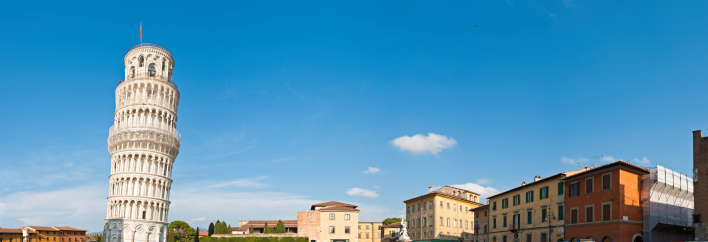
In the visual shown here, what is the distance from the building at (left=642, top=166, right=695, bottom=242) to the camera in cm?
4769

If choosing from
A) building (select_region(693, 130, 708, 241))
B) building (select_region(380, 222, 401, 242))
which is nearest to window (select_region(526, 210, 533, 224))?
building (select_region(693, 130, 708, 241))

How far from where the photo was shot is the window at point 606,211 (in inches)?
1876

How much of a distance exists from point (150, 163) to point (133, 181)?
397 centimetres

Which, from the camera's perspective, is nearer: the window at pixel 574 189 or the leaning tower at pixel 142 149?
the window at pixel 574 189

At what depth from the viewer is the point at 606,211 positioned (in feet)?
158

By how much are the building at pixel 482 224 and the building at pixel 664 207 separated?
27.1m

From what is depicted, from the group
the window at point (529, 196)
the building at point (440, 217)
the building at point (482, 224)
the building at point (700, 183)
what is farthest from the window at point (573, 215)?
the building at point (440, 217)

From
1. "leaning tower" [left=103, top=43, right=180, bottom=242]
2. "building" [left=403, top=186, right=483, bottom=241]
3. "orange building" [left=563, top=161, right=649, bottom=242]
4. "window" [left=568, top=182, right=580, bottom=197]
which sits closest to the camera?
"orange building" [left=563, top=161, right=649, bottom=242]

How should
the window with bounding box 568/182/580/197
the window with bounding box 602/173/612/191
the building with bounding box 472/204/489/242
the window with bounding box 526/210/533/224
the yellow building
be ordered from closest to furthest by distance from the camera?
the window with bounding box 602/173/612/191 → the window with bounding box 568/182/580/197 → the yellow building → the window with bounding box 526/210/533/224 → the building with bounding box 472/204/489/242

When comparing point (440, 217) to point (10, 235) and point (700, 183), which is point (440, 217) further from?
point (10, 235)

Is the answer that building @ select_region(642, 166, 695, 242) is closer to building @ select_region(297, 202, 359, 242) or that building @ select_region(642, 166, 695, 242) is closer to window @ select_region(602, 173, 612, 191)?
window @ select_region(602, 173, 612, 191)

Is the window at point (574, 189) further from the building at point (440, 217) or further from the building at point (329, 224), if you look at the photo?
the building at point (329, 224)

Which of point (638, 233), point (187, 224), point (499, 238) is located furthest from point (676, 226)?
point (187, 224)

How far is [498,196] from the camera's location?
234 ft
